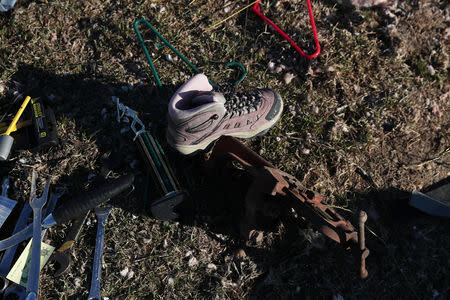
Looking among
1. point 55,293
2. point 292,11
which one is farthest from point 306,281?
point 292,11

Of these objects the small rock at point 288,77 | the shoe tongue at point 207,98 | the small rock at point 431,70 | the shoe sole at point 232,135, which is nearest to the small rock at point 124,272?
the shoe sole at point 232,135

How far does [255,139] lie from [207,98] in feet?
2.06

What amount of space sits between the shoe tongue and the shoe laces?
0.09m

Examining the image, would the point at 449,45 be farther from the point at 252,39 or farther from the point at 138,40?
the point at 138,40

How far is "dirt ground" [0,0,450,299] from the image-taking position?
8.62 ft

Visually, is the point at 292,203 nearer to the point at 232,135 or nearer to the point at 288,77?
the point at 232,135

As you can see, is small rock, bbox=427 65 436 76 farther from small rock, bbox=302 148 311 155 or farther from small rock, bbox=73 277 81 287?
small rock, bbox=73 277 81 287

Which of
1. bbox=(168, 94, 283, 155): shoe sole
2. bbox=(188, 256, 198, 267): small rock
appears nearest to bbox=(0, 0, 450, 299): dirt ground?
bbox=(188, 256, 198, 267): small rock

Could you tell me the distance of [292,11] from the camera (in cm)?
345

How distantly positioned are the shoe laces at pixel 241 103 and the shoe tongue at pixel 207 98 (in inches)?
3.6

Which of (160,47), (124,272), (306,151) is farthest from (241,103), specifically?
(124,272)

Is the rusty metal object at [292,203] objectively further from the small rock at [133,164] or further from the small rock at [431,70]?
the small rock at [431,70]

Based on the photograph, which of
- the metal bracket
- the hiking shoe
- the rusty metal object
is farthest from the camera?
the metal bracket

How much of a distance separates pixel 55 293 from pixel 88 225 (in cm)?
47
